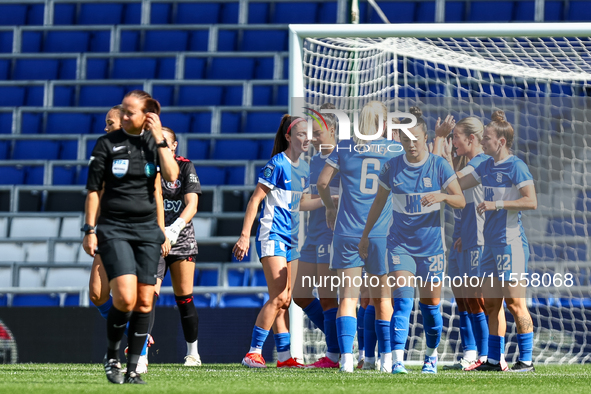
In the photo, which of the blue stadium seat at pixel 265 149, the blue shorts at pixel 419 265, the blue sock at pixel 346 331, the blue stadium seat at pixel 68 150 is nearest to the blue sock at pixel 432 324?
the blue shorts at pixel 419 265

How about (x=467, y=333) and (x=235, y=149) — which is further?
(x=235, y=149)

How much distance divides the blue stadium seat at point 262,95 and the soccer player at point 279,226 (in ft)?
17.9

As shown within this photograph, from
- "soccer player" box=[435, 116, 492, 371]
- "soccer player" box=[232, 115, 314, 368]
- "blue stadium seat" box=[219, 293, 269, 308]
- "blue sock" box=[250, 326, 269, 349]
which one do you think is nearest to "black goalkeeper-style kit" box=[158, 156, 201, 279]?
"soccer player" box=[232, 115, 314, 368]

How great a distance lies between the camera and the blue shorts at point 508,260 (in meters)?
5.45

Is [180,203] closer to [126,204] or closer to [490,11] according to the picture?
[126,204]

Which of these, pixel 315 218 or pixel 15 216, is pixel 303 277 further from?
pixel 15 216

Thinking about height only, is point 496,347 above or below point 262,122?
below

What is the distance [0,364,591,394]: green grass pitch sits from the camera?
3.70 m

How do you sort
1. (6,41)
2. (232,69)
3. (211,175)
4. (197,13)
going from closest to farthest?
(211,175), (232,69), (6,41), (197,13)

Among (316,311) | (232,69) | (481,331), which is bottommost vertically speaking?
(481,331)

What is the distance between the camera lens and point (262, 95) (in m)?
11.0

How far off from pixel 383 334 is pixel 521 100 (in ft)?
11.3

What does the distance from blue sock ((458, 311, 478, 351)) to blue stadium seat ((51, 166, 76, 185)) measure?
610 centimetres

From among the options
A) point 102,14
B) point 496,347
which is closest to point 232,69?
point 102,14
